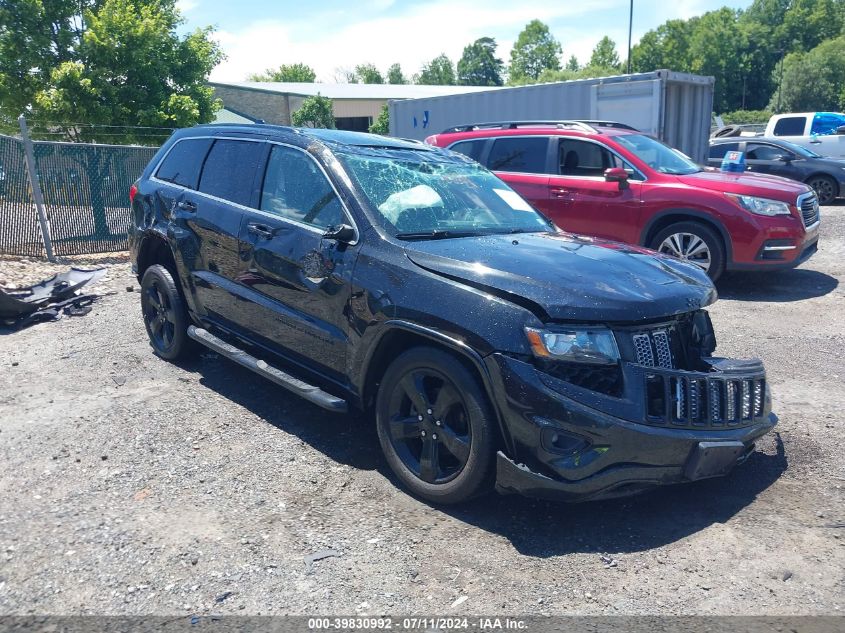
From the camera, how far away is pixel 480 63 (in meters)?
126

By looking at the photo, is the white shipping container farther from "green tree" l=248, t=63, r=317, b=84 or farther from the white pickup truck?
"green tree" l=248, t=63, r=317, b=84

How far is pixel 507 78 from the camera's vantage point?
127m

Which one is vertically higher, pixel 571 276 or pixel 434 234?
pixel 434 234

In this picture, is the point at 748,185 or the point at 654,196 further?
the point at 654,196

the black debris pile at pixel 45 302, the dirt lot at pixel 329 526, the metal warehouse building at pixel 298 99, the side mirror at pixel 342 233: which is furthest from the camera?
the metal warehouse building at pixel 298 99

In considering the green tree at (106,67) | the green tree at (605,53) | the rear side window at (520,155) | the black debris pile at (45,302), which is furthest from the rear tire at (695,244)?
the green tree at (605,53)

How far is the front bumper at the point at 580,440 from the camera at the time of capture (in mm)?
3170

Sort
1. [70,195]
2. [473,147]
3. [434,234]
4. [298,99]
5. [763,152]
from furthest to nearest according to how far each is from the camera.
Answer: [298,99] → [763,152] → [70,195] → [473,147] → [434,234]

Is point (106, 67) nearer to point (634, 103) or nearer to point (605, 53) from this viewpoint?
point (634, 103)

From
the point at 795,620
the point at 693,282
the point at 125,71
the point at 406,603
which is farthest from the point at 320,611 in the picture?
the point at 125,71

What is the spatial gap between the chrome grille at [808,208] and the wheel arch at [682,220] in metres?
0.95

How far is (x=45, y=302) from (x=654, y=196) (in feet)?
22.2

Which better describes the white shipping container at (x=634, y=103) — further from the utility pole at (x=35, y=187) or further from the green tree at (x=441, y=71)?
the green tree at (x=441, y=71)

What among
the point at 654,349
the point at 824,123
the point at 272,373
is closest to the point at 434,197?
the point at 272,373
